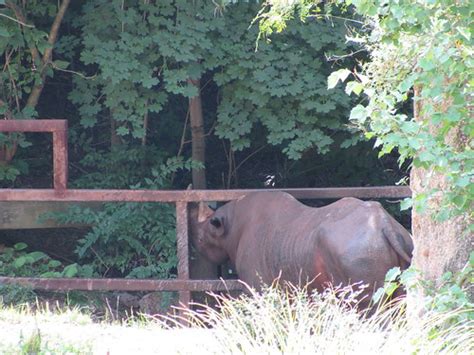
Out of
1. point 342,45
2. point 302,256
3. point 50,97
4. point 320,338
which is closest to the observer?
point 320,338

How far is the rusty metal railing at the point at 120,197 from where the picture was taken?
8.34m

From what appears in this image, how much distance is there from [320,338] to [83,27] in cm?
615

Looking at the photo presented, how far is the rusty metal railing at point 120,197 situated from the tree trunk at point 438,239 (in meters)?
2.98

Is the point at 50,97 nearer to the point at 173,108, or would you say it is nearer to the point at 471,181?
the point at 173,108

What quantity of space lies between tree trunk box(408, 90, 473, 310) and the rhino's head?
414 centimetres

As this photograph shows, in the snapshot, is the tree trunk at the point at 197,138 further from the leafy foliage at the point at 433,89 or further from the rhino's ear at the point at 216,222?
the leafy foliage at the point at 433,89

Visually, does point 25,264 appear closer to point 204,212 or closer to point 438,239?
point 204,212

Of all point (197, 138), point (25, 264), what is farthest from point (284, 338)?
point (197, 138)

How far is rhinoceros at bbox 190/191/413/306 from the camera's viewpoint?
279 inches

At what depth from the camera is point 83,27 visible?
991 cm

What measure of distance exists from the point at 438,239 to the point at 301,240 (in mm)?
2605

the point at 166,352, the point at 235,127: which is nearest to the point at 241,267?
the point at 235,127

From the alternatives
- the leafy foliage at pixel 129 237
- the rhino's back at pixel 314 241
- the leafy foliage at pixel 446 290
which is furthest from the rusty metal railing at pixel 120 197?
the leafy foliage at pixel 446 290

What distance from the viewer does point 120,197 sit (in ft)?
28.1
